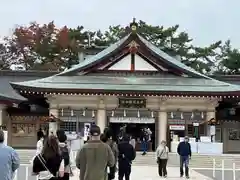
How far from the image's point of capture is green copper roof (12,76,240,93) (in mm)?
30266

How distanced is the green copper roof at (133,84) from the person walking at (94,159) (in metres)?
22.3

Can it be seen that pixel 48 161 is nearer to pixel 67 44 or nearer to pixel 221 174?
pixel 221 174

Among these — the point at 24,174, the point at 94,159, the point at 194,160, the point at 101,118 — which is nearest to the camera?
the point at 94,159

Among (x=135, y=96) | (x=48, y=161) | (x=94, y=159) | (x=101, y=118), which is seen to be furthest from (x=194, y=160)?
(x=48, y=161)

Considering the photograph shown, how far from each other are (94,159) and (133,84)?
2427 cm

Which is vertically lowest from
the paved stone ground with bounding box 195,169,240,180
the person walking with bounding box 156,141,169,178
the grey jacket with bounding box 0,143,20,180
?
the paved stone ground with bounding box 195,169,240,180

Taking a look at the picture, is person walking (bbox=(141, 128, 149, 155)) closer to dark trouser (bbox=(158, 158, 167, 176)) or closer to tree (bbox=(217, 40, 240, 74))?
dark trouser (bbox=(158, 158, 167, 176))

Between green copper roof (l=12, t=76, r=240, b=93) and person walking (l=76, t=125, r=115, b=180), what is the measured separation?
73.1 ft

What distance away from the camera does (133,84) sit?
31.7 meters

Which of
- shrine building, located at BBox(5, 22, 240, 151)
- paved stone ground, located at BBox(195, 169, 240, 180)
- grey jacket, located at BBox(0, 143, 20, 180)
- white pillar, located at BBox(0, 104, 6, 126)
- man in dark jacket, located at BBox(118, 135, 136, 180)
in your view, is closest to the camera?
grey jacket, located at BBox(0, 143, 20, 180)

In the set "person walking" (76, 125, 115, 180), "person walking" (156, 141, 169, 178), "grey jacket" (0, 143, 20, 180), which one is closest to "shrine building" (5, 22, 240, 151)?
"person walking" (156, 141, 169, 178)

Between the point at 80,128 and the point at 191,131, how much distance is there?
22.5ft

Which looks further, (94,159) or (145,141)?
(145,141)

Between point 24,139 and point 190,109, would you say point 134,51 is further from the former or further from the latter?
point 24,139
